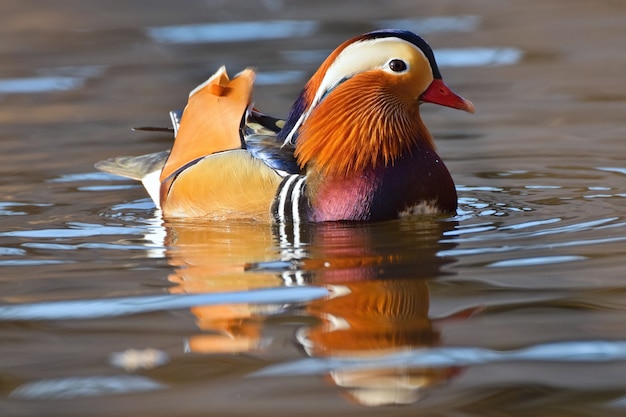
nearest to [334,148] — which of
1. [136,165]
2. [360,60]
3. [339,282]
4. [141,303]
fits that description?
[360,60]

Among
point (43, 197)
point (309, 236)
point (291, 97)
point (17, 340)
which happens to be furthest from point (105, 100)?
point (17, 340)

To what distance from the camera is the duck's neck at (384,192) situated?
475 cm

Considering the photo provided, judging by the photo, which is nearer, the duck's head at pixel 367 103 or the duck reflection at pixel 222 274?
the duck reflection at pixel 222 274

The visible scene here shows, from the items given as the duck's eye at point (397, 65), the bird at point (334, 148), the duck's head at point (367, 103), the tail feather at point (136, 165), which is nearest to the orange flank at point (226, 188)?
the bird at point (334, 148)

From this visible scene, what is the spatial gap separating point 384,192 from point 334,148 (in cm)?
28

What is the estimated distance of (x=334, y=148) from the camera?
16.0 ft

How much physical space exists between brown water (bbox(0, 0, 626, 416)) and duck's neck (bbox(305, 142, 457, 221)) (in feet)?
0.25

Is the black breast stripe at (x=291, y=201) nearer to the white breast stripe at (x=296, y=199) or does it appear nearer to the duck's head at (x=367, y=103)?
the white breast stripe at (x=296, y=199)

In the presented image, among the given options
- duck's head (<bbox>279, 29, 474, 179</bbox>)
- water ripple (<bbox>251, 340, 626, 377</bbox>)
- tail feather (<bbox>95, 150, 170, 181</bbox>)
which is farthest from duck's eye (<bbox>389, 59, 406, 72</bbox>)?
water ripple (<bbox>251, 340, 626, 377</bbox>)

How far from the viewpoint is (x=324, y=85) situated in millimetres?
5020

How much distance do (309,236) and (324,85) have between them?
72cm

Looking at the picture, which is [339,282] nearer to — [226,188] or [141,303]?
[141,303]

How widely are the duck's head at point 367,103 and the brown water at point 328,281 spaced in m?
0.34

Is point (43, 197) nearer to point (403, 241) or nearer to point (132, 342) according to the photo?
point (403, 241)
